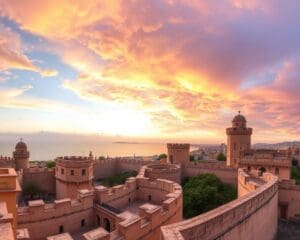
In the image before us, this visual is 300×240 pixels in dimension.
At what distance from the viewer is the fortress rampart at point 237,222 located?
10.6m

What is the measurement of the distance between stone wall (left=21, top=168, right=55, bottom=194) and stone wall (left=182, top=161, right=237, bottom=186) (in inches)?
735

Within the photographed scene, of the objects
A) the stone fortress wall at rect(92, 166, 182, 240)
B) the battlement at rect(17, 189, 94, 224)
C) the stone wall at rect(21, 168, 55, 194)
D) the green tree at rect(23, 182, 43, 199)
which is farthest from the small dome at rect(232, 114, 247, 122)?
the battlement at rect(17, 189, 94, 224)

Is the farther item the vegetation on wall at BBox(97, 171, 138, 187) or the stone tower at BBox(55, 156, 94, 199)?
the vegetation on wall at BBox(97, 171, 138, 187)

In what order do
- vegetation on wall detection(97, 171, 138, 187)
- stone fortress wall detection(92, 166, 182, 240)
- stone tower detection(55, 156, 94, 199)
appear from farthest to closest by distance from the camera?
vegetation on wall detection(97, 171, 138, 187), stone tower detection(55, 156, 94, 199), stone fortress wall detection(92, 166, 182, 240)

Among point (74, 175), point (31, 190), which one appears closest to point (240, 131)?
point (74, 175)

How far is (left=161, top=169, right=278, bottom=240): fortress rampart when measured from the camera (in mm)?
10565

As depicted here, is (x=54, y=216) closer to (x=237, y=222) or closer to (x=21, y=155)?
(x=237, y=222)

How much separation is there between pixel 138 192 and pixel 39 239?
31.0ft

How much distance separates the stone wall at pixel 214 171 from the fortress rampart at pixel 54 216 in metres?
23.9

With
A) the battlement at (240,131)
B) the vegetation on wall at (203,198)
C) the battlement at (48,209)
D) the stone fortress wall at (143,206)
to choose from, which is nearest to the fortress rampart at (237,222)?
the stone fortress wall at (143,206)

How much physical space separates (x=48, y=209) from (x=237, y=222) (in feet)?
34.9

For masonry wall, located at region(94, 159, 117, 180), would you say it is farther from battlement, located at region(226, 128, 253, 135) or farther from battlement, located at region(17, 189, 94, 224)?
battlement, located at region(17, 189, 94, 224)

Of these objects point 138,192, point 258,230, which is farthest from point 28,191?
point 258,230

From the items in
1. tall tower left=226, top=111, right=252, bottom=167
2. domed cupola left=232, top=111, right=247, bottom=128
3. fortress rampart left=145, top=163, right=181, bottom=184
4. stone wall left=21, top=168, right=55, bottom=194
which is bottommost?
stone wall left=21, top=168, right=55, bottom=194
